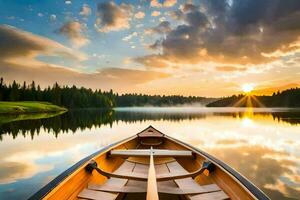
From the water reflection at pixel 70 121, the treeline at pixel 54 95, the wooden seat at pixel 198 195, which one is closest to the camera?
the wooden seat at pixel 198 195

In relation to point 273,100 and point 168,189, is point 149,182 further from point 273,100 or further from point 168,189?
point 273,100

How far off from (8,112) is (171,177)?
173 ft

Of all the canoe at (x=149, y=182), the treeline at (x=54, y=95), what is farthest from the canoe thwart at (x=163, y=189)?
the treeline at (x=54, y=95)

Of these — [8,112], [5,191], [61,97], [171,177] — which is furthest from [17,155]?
[61,97]

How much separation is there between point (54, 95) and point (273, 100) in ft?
443

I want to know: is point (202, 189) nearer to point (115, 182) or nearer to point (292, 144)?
point (115, 182)

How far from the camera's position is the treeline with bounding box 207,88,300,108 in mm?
131488

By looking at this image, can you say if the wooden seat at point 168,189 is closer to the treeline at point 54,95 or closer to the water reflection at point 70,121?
the water reflection at point 70,121

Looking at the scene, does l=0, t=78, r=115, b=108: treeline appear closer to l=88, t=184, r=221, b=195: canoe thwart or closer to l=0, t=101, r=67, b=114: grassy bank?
l=0, t=101, r=67, b=114: grassy bank

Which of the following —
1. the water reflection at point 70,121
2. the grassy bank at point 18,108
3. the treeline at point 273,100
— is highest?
the treeline at point 273,100

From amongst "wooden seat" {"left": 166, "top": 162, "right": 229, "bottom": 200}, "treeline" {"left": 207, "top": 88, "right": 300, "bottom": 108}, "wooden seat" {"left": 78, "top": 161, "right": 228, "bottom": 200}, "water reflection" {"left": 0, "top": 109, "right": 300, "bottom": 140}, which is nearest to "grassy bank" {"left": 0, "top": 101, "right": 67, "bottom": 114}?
"water reflection" {"left": 0, "top": 109, "right": 300, "bottom": 140}

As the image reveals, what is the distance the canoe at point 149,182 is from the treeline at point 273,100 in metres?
145

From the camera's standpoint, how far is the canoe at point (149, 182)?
358 cm

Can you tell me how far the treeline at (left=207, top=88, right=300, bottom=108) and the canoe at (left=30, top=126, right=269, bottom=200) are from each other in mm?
145451
